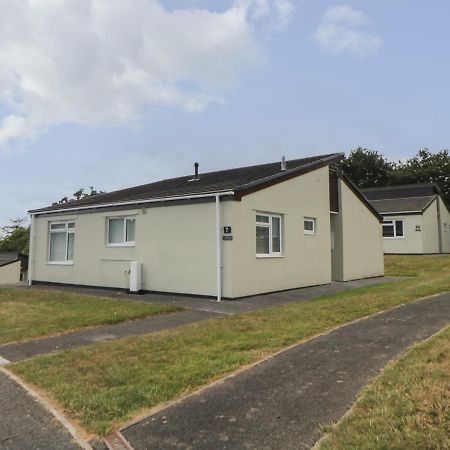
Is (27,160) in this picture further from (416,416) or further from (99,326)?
(416,416)

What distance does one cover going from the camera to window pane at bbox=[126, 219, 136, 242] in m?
14.5

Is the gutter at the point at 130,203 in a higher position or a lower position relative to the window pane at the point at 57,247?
higher

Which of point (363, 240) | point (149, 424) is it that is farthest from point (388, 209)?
point (149, 424)

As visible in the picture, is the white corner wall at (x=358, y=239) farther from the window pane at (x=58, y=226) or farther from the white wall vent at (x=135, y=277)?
the window pane at (x=58, y=226)

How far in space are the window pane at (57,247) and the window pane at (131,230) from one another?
3.94 m

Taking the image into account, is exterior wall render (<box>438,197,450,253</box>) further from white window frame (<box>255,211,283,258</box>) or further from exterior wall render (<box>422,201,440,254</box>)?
white window frame (<box>255,211,283,258</box>)

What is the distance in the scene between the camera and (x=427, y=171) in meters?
50.9

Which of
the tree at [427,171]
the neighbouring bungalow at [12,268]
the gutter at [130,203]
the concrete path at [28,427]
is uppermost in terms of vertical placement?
the tree at [427,171]

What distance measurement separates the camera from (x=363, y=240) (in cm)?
1928

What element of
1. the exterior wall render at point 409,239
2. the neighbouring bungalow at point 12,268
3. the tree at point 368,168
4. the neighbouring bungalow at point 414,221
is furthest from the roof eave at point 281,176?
the tree at point 368,168

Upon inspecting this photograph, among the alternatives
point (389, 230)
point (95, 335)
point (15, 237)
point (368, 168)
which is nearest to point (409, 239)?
point (389, 230)

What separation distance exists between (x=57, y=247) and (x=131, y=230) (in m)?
4.64

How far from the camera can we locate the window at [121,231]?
1462 centimetres

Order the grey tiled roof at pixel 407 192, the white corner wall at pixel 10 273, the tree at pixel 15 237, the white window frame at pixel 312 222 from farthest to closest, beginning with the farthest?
1. the tree at pixel 15 237
2. the grey tiled roof at pixel 407 192
3. the white corner wall at pixel 10 273
4. the white window frame at pixel 312 222
